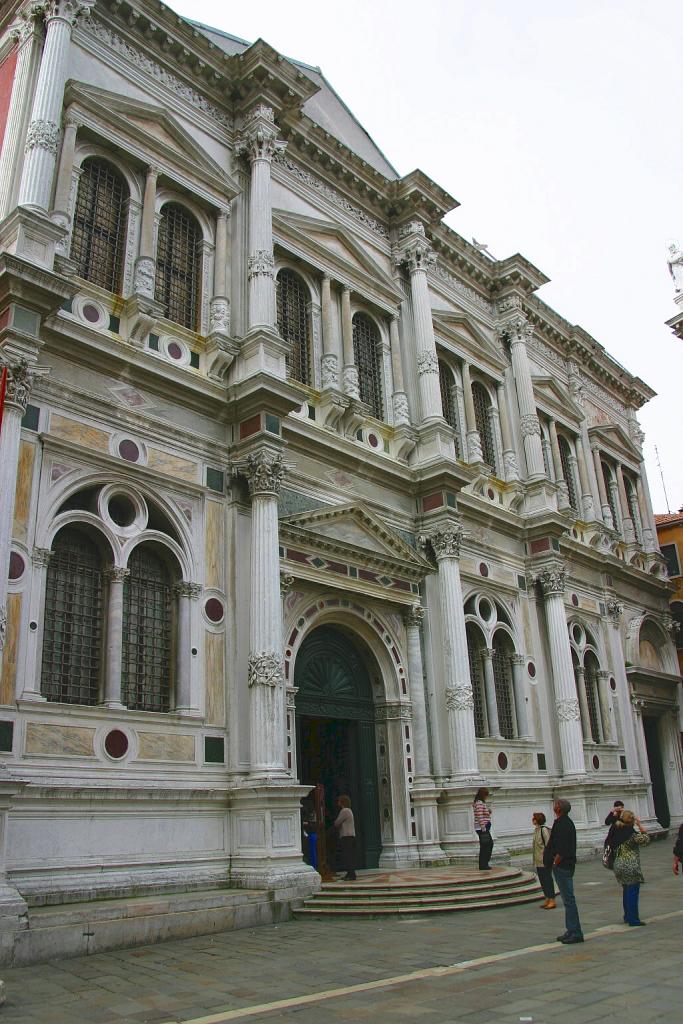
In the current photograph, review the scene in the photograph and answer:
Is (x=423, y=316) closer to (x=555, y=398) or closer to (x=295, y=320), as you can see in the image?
(x=295, y=320)

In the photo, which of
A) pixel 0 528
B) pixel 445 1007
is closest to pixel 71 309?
pixel 0 528

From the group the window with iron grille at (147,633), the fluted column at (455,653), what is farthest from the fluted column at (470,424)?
the window with iron grille at (147,633)

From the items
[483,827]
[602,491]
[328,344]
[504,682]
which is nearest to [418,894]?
[483,827]

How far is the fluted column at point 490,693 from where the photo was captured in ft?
65.8

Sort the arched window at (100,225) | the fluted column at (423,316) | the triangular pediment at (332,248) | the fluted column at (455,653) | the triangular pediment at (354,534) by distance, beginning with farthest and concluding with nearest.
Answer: the fluted column at (423,316)
the triangular pediment at (332,248)
the fluted column at (455,653)
the triangular pediment at (354,534)
the arched window at (100,225)

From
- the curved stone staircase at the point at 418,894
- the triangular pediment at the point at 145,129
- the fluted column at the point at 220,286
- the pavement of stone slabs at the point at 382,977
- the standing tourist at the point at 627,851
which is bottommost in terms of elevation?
the pavement of stone slabs at the point at 382,977

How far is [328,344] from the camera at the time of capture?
18.9 metres

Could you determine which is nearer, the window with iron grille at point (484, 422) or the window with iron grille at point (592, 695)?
the window with iron grille at point (484, 422)

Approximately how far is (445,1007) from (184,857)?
637 cm

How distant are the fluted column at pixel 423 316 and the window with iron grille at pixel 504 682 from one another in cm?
579

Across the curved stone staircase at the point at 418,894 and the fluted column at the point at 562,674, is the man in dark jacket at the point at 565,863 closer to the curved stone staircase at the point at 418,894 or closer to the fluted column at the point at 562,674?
the curved stone staircase at the point at 418,894

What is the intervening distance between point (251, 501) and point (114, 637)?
3.57 metres

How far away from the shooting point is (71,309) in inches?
542

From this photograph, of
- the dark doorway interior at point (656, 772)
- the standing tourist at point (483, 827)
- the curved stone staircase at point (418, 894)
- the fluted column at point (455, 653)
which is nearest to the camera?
the curved stone staircase at point (418, 894)
